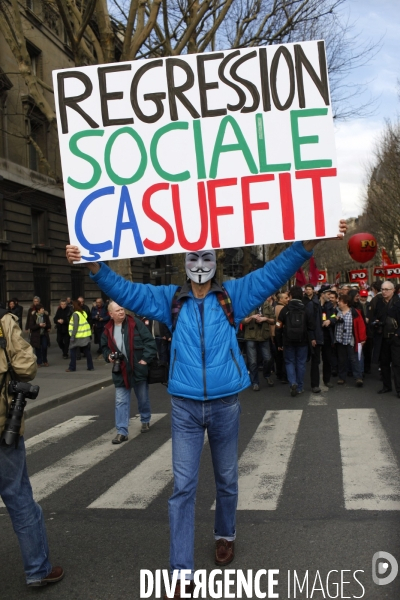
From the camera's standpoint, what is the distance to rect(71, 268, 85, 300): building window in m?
30.8

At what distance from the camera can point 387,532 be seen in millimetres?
4316

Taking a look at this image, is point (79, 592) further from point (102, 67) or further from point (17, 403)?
point (102, 67)

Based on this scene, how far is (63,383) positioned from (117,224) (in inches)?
363

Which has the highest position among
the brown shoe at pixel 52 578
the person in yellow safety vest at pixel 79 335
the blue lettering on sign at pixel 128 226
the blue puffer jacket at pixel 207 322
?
the blue lettering on sign at pixel 128 226

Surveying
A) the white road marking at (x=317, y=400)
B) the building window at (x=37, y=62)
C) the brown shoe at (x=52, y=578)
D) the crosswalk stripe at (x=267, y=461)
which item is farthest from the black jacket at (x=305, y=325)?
the building window at (x=37, y=62)

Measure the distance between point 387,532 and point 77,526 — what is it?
2.18 metres

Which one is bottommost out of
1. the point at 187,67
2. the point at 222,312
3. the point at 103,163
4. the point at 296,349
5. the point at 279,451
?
the point at 279,451

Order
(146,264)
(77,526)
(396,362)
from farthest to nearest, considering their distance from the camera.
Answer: (146,264) < (396,362) < (77,526)

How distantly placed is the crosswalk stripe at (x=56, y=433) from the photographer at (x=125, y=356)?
904mm

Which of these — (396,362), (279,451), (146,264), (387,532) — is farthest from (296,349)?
(146,264)

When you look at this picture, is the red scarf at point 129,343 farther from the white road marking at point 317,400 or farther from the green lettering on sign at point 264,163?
the green lettering on sign at point 264,163

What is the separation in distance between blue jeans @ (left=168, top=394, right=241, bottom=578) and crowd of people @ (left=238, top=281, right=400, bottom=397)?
21.5 feet

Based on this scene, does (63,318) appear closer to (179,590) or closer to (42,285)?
(42,285)

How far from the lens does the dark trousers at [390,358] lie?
9.88 metres
